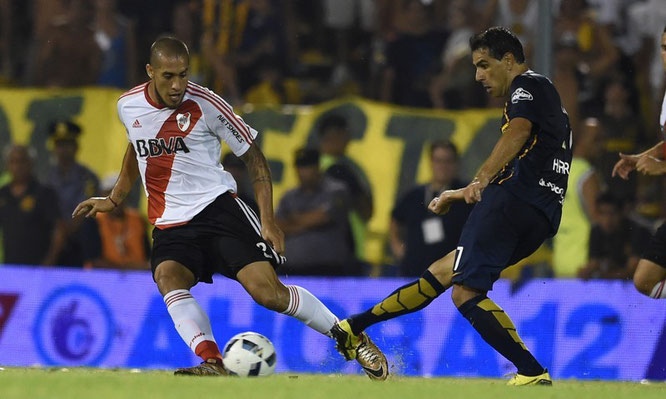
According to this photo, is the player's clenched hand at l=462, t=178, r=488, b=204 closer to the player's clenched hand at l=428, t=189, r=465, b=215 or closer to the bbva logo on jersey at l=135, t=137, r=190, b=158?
the player's clenched hand at l=428, t=189, r=465, b=215

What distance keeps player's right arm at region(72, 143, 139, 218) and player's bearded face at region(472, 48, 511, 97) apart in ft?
7.18

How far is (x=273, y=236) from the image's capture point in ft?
25.1

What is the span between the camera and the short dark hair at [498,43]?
24.5ft

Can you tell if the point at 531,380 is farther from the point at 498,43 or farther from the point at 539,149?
the point at 498,43

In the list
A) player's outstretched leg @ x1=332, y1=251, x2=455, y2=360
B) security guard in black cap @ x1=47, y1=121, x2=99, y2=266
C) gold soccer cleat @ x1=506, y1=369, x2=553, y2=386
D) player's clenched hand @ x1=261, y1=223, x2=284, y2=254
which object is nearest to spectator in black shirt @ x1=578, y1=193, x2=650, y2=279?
player's outstretched leg @ x1=332, y1=251, x2=455, y2=360

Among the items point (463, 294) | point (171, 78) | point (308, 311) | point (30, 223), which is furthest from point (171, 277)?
point (30, 223)

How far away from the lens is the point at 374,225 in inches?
432

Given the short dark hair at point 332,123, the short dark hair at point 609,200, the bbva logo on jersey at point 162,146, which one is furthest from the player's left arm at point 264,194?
the short dark hair at point 609,200

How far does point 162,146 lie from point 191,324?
108 centimetres

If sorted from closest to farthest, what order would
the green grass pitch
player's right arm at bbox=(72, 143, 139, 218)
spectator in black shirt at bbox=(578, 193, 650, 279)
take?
the green grass pitch → player's right arm at bbox=(72, 143, 139, 218) → spectator in black shirt at bbox=(578, 193, 650, 279)

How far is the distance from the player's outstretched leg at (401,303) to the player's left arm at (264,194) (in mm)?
723

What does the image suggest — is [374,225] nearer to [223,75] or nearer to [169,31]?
[223,75]

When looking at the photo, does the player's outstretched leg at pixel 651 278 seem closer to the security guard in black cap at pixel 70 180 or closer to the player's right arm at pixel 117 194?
the player's right arm at pixel 117 194

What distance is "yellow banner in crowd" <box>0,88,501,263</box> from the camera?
10961 mm
